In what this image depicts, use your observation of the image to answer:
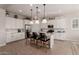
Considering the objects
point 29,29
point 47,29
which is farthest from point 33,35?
point 47,29

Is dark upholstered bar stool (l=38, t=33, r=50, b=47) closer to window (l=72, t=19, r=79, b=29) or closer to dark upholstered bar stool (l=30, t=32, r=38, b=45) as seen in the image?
dark upholstered bar stool (l=30, t=32, r=38, b=45)

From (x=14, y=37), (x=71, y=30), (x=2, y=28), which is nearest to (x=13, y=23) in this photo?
(x=14, y=37)

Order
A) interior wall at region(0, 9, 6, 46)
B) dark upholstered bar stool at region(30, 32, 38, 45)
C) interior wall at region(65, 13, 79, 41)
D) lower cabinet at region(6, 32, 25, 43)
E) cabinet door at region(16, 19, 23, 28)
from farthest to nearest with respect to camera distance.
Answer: cabinet door at region(16, 19, 23, 28), lower cabinet at region(6, 32, 25, 43), dark upholstered bar stool at region(30, 32, 38, 45), interior wall at region(0, 9, 6, 46), interior wall at region(65, 13, 79, 41)

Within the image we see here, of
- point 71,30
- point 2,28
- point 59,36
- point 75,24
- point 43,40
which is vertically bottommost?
point 43,40

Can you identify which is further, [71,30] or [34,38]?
[34,38]

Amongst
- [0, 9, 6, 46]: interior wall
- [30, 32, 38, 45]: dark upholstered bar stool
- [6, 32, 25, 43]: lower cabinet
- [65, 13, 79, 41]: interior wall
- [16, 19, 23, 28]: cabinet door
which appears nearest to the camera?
[65, 13, 79, 41]: interior wall

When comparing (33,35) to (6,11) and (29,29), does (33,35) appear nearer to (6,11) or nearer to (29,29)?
(29,29)

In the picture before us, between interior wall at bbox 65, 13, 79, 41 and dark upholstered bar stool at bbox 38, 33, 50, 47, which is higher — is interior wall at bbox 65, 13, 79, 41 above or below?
above

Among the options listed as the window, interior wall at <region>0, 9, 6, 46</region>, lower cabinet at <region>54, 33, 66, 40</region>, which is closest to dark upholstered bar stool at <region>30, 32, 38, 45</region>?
lower cabinet at <region>54, 33, 66, 40</region>

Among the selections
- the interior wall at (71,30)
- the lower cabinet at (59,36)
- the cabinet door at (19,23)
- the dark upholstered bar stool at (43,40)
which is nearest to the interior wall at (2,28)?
the cabinet door at (19,23)

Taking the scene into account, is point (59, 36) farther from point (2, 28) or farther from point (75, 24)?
point (2, 28)

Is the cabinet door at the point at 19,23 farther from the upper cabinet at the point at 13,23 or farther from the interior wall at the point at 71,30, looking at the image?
the interior wall at the point at 71,30

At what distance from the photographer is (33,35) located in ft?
17.2

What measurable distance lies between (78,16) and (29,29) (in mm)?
2766
